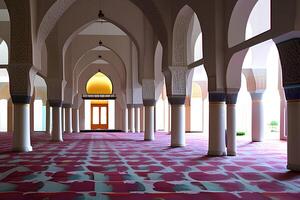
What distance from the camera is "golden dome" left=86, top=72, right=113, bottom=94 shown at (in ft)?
106

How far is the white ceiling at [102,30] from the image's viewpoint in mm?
21031

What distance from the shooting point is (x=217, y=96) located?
9.61 metres

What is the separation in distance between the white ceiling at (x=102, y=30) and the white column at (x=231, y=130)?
1254cm

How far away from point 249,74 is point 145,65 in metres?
3.99

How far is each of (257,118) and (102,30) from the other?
9874 millimetres

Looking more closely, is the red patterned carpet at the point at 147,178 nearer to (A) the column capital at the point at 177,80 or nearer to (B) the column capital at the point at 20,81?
(B) the column capital at the point at 20,81

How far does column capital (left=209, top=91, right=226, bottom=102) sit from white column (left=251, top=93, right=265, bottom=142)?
6376mm

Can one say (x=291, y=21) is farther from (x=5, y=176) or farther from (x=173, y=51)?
(x=173, y=51)

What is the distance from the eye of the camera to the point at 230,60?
8.95 m

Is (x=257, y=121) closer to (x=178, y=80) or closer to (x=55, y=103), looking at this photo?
(x=178, y=80)

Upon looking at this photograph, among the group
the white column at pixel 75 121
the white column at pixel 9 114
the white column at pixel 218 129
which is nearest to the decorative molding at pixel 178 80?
the white column at pixel 218 129

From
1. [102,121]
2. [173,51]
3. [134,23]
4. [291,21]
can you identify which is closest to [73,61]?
[134,23]

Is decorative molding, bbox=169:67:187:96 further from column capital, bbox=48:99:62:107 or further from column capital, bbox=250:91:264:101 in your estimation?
column capital, bbox=48:99:62:107

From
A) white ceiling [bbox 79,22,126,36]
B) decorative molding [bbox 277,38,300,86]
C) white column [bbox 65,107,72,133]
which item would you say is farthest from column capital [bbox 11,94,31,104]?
white column [bbox 65,107,72,133]
